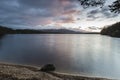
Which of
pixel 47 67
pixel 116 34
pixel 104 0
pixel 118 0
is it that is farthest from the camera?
pixel 116 34

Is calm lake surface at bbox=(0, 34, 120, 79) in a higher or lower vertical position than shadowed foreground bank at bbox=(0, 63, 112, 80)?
lower

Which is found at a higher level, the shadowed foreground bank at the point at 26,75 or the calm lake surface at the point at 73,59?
the shadowed foreground bank at the point at 26,75

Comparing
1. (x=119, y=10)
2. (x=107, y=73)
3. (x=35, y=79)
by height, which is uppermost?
(x=119, y=10)

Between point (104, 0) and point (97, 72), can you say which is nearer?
point (104, 0)

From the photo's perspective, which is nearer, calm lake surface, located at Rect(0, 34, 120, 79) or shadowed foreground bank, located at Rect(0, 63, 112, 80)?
shadowed foreground bank, located at Rect(0, 63, 112, 80)

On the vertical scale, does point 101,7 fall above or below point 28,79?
above

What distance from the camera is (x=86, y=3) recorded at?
14.9 meters

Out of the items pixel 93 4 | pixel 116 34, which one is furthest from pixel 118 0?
pixel 116 34

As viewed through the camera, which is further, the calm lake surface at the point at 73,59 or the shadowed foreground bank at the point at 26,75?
the calm lake surface at the point at 73,59

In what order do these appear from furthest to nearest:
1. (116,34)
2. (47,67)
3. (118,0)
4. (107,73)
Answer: (116,34) → (107,73) → (47,67) → (118,0)

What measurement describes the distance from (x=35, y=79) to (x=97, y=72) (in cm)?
1673

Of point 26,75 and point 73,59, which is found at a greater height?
point 26,75

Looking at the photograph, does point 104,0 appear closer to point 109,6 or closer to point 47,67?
point 109,6

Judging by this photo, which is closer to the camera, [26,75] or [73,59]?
[26,75]
